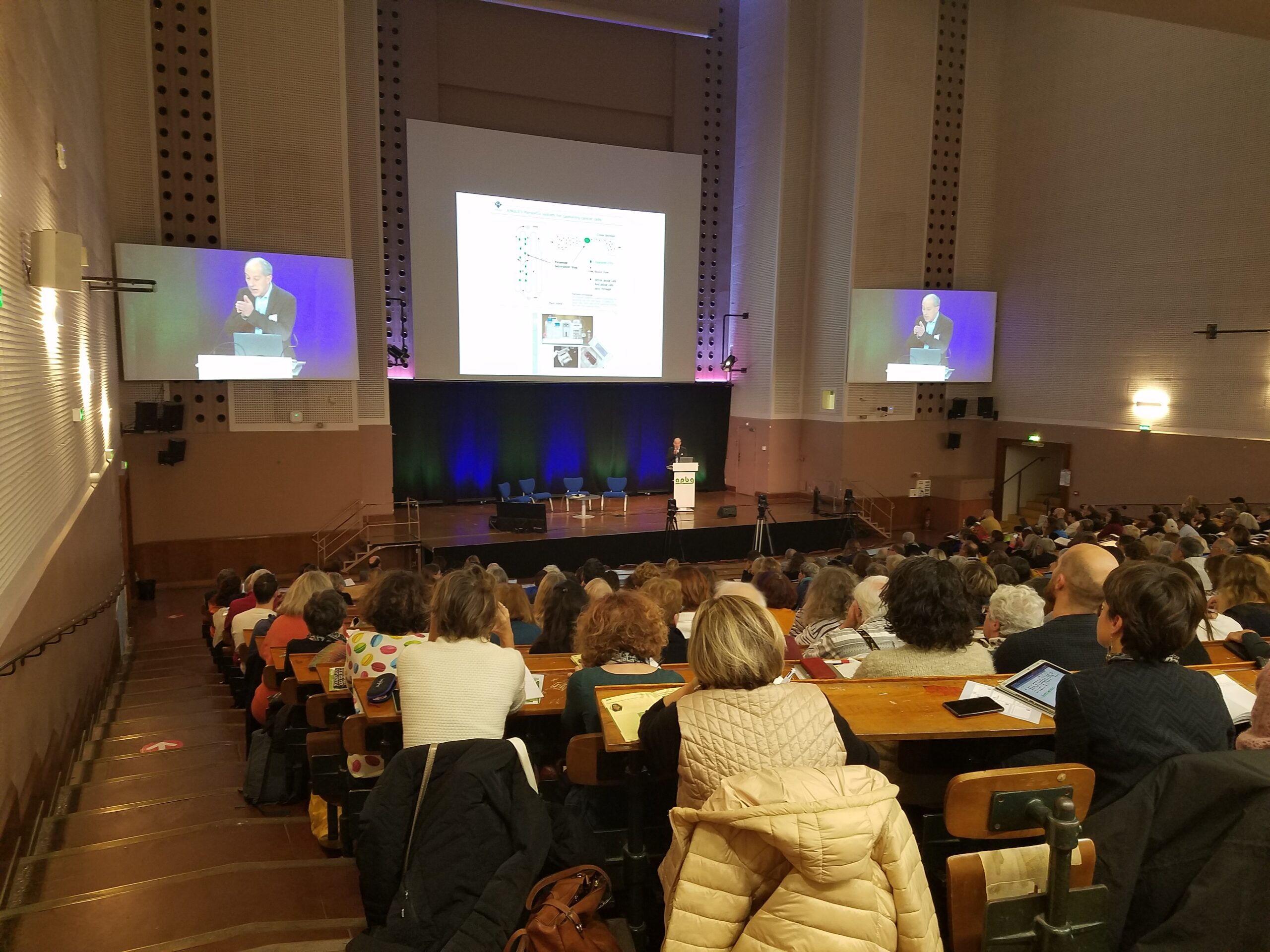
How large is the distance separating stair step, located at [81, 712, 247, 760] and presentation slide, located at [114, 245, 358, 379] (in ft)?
21.0

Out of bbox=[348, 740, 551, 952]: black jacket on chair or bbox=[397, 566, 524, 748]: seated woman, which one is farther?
bbox=[397, 566, 524, 748]: seated woman

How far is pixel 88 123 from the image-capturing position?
7.62m

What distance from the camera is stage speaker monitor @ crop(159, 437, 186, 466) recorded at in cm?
1019

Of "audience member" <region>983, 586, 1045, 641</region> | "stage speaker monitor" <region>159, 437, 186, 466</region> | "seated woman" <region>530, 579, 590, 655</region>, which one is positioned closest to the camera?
"audience member" <region>983, 586, 1045, 641</region>

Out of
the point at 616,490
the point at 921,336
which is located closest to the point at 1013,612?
the point at 616,490

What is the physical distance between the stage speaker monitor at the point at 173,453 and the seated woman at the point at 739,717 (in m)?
10.1

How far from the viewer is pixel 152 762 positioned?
13.8ft

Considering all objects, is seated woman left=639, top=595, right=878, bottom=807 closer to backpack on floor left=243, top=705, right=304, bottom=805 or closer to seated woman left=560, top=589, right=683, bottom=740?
seated woman left=560, top=589, right=683, bottom=740

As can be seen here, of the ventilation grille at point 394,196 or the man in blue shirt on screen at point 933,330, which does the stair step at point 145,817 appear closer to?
the ventilation grille at point 394,196

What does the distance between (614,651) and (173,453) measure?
9456 millimetres

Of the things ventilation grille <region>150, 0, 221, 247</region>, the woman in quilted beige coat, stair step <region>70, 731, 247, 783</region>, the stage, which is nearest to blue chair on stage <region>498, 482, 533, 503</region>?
the stage

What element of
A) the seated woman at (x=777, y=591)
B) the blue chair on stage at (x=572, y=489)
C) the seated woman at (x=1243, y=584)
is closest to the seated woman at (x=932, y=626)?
the seated woman at (x=777, y=591)

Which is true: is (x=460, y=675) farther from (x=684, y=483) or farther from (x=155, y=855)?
(x=684, y=483)

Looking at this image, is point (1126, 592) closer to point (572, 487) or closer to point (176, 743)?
point (176, 743)
